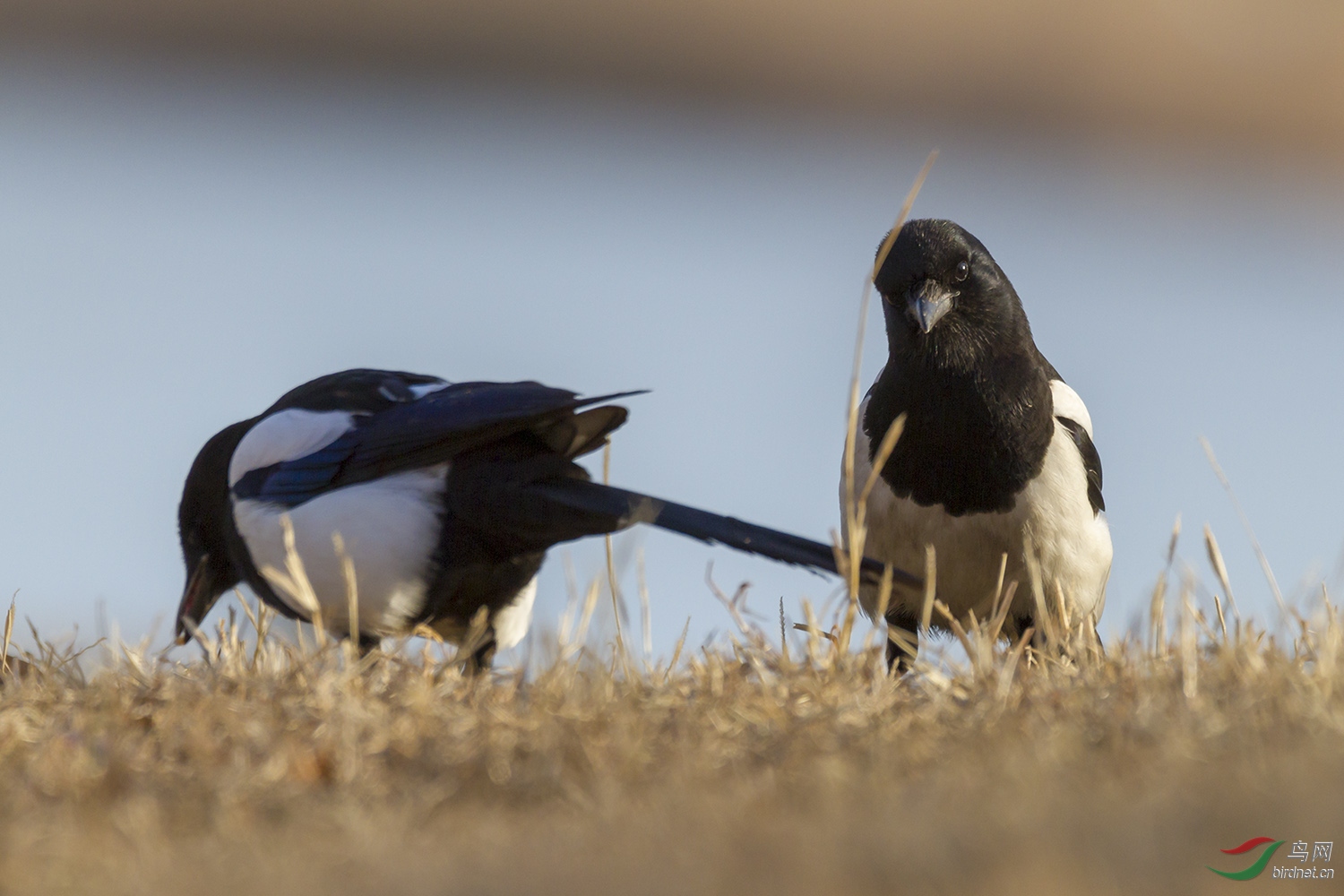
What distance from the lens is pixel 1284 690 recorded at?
1.76 metres

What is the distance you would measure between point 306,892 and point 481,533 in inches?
72.6

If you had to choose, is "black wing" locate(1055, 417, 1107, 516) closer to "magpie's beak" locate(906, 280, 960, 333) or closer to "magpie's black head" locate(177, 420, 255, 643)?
"magpie's beak" locate(906, 280, 960, 333)

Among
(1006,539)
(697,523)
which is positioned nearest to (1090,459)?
(1006,539)

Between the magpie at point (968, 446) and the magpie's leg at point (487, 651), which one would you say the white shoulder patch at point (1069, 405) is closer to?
the magpie at point (968, 446)

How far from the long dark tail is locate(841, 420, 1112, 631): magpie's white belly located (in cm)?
29

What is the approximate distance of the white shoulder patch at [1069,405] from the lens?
3377mm

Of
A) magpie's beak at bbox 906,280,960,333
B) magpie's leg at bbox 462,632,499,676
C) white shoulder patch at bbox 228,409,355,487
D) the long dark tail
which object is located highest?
magpie's beak at bbox 906,280,960,333

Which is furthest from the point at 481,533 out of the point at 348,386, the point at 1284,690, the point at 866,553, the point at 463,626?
the point at 1284,690

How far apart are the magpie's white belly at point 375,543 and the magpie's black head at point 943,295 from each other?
3.88ft

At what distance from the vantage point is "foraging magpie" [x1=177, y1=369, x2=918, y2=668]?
2.89 meters

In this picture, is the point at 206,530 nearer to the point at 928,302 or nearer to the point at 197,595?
the point at 197,595

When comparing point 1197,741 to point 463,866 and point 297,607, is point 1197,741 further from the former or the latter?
point 297,607

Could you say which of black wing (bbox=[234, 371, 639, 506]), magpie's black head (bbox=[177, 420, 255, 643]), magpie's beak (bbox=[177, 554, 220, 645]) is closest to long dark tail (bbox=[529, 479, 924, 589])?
black wing (bbox=[234, 371, 639, 506])

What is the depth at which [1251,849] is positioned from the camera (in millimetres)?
1165
